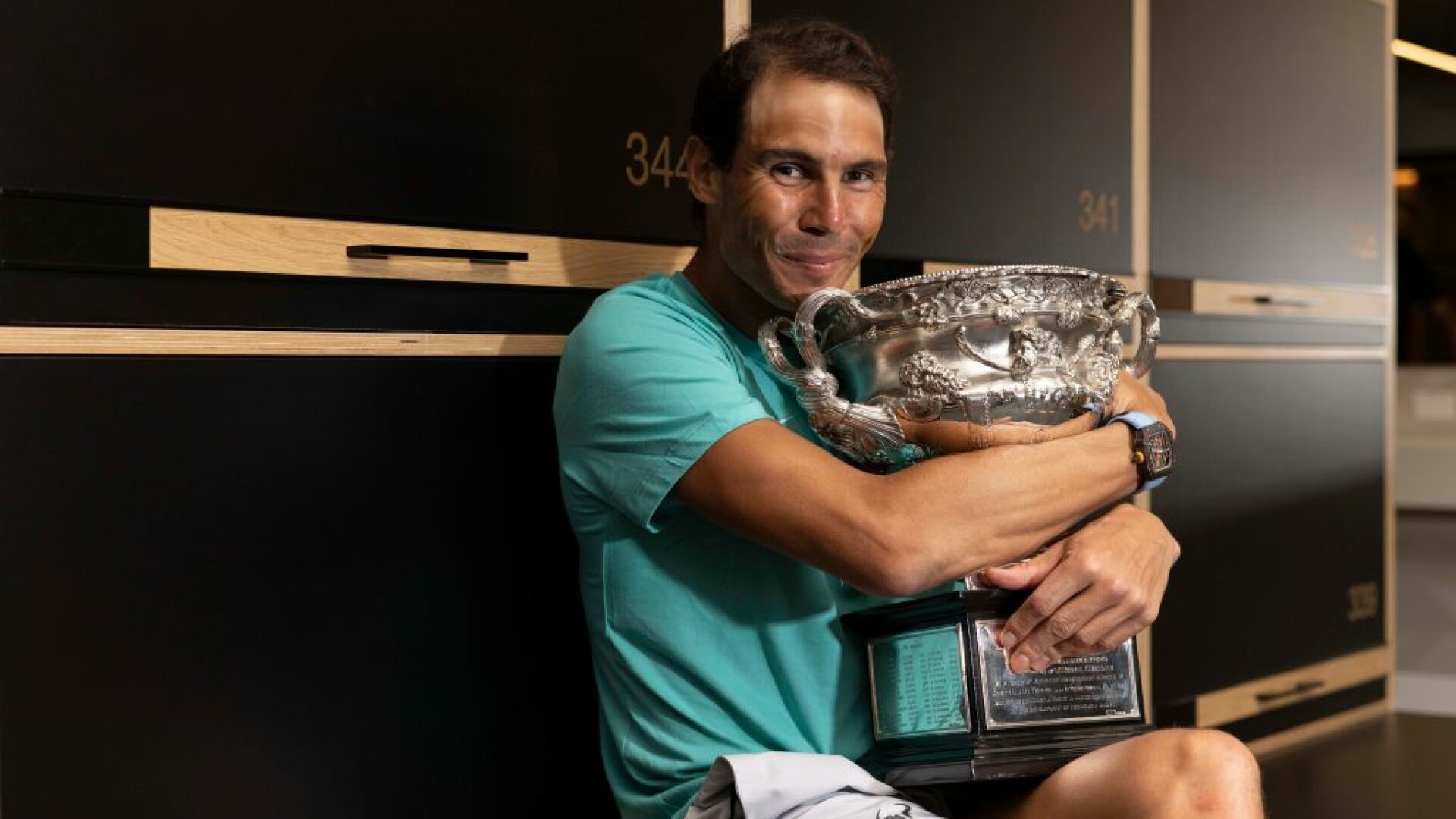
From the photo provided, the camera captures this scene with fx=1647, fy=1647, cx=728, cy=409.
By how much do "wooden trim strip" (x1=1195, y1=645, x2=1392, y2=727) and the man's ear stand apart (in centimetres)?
174

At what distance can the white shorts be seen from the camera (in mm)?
1408

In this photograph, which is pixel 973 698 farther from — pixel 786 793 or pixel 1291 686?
pixel 1291 686

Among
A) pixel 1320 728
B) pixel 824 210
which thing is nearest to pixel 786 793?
pixel 824 210

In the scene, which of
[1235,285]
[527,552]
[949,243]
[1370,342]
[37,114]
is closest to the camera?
[37,114]

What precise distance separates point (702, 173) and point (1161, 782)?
0.74 m

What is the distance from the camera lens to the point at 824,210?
1577 millimetres

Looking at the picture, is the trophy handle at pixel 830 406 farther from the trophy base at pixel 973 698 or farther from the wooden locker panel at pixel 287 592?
the wooden locker panel at pixel 287 592

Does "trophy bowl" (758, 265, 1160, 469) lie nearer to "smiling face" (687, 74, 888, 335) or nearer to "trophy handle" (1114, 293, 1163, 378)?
"trophy handle" (1114, 293, 1163, 378)

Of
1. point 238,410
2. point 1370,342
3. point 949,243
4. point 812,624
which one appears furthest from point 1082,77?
point 238,410

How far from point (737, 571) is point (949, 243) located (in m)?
1.02

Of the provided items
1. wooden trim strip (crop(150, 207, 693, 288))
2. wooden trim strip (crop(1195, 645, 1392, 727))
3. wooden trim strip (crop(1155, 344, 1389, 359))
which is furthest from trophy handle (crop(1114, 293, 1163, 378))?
wooden trim strip (crop(1195, 645, 1392, 727))

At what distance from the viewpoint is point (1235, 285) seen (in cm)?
311

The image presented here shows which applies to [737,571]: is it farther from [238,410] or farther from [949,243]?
[949,243]

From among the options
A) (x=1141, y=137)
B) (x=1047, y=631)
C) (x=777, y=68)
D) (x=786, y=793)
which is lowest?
(x=786, y=793)
